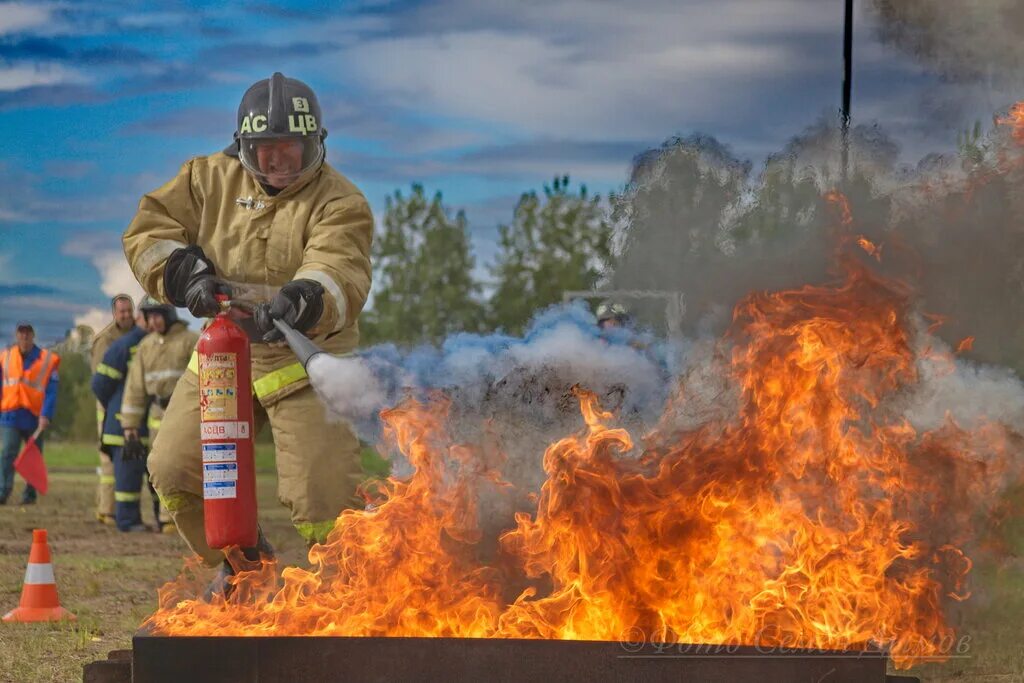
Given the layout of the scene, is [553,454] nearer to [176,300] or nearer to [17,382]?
[176,300]

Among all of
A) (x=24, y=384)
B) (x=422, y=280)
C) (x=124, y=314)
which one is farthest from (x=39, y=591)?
(x=422, y=280)

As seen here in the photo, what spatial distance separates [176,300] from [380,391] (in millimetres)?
1297

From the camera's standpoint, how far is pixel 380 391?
17.4 feet

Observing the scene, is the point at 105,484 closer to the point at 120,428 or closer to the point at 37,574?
the point at 120,428

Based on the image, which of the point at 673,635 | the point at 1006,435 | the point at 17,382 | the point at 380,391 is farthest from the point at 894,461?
the point at 17,382

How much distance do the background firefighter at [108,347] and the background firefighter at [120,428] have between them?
13 centimetres

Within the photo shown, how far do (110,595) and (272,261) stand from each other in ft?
10.2

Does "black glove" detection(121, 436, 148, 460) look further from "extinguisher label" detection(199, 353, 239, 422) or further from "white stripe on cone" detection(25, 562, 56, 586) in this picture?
"extinguisher label" detection(199, 353, 239, 422)

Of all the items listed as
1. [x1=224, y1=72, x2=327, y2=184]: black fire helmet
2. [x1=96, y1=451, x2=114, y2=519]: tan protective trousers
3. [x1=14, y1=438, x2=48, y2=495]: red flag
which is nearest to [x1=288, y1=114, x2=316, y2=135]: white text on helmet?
[x1=224, y1=72, x2=327, y2=184]: black fire helmet

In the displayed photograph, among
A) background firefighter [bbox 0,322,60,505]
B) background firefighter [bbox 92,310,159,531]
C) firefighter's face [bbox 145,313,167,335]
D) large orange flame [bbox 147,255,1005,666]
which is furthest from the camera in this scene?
background firefighter [bbox 0,322,60,505]

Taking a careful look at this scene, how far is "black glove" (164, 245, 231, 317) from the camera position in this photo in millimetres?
5848

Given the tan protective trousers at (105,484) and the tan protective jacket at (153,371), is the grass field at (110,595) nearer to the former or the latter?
the tan protective trousers at (105,484)

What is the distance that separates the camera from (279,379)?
244 inches

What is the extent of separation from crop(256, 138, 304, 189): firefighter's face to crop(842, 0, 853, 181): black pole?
265cm
